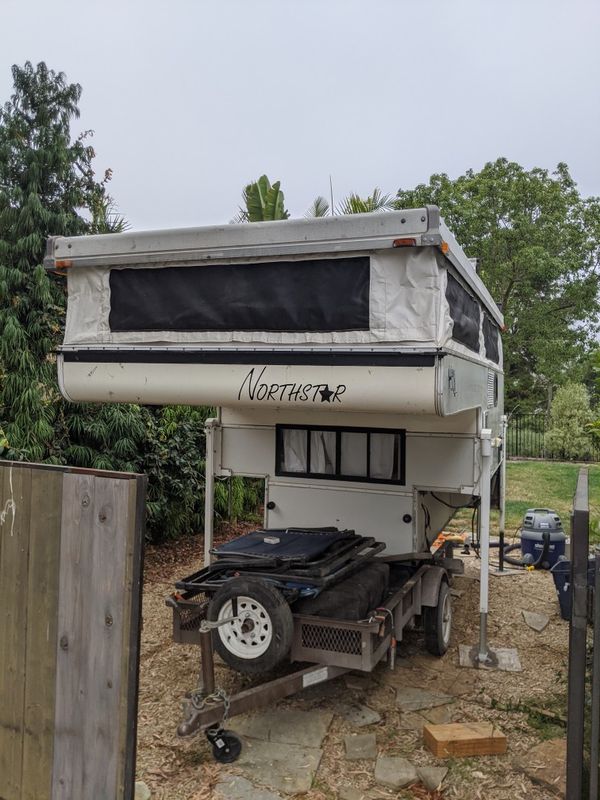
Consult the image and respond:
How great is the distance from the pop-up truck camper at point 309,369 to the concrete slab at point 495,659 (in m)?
0.12

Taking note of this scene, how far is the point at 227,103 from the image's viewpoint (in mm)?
18391

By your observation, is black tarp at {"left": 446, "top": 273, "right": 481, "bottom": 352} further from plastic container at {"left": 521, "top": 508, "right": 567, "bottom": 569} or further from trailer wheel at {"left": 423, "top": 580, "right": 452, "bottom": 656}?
plastic container at {"left": 521, "top": 508, "right": 567, "bottom": 569}

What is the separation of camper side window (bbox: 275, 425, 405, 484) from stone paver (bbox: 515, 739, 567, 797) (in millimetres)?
2246

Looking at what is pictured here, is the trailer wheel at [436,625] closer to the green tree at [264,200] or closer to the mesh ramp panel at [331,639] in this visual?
the mesh ramp panel at [331,639]

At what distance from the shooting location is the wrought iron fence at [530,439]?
18.5m

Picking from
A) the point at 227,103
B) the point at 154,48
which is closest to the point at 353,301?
the point at 154,48

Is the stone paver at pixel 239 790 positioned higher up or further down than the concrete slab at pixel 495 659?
further down

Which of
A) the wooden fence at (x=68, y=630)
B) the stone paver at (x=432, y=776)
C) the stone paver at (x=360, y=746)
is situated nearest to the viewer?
the wooden fence at (x=68, y=630)

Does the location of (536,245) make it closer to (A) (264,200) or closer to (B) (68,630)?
(A) (264,200)

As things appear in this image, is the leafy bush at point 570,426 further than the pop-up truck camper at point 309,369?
Yes

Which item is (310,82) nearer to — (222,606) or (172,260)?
(172,260)

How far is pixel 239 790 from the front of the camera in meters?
3.51

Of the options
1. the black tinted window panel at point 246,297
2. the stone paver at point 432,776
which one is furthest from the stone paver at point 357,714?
the black tinted window panel at point 246,297

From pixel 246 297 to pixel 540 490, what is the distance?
11201 mm
